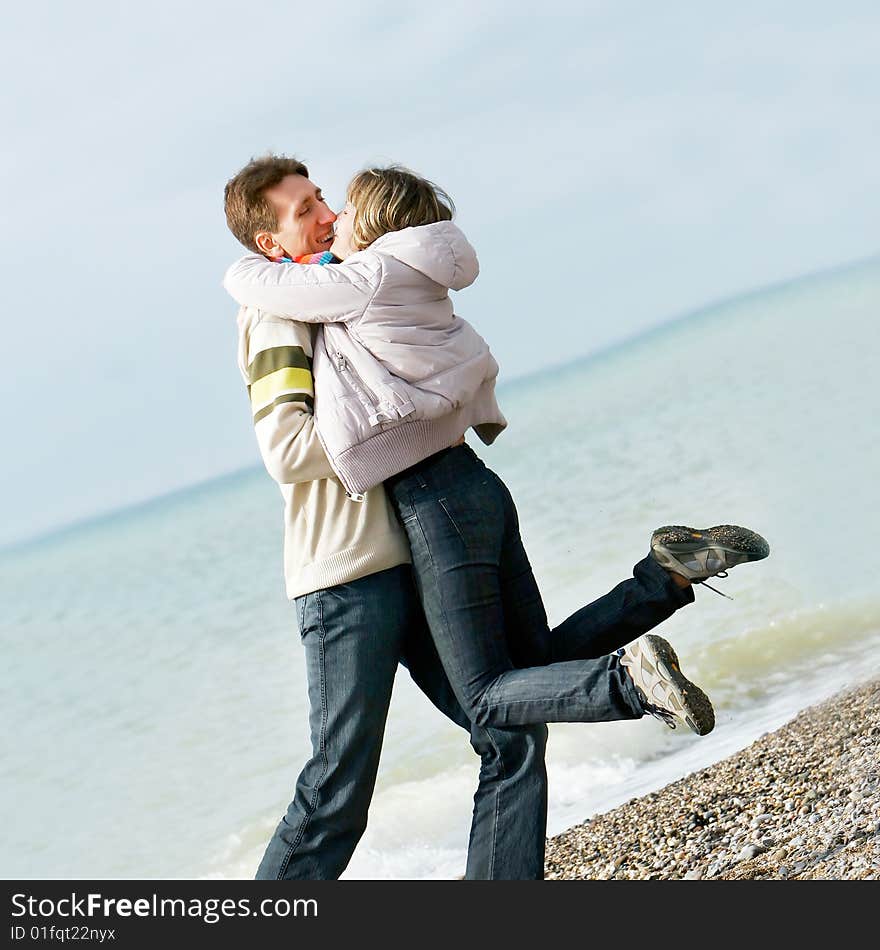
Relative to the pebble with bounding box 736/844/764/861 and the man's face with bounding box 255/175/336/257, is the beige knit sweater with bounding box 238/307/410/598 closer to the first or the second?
the man's face with bounding box 255/175/336/257

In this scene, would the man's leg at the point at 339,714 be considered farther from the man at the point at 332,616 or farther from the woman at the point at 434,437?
the woman at the point at 434,437

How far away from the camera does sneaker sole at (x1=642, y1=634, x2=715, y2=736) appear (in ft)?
8.58

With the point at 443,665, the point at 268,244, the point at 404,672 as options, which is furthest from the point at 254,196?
the point at 404,672

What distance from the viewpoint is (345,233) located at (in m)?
3.07

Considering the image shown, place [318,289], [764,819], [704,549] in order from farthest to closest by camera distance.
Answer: [764,819] < [704,549] < [318,289]

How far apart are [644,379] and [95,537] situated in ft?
77.8

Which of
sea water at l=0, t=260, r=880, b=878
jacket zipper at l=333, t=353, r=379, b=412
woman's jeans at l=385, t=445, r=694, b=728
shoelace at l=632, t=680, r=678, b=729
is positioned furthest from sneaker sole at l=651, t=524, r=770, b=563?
sea water at l=0, t=260, r=880, b=878

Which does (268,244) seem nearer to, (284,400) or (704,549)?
(284,400)

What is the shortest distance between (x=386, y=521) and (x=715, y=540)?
2.74 ft

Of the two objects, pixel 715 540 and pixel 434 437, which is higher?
pixel 434 437

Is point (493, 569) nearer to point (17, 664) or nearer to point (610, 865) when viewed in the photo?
point (610, 865)

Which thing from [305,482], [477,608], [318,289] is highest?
[318,289]

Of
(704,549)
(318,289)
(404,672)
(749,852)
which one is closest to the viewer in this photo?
(318,289)

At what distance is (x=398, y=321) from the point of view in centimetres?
293
